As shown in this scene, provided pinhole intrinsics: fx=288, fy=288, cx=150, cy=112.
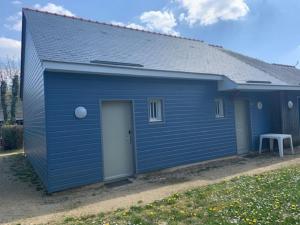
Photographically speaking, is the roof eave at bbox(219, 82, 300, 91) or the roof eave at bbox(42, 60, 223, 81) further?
the roof eave at bbox(219, 82, 300, 91)

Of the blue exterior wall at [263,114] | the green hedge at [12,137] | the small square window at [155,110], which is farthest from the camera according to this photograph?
the green hedge at [12,137]

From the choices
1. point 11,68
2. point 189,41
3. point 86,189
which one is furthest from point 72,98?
point 11,68

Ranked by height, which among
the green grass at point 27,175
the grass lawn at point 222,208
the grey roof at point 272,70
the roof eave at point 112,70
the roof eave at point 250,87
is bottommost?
the green grass at point 27,175

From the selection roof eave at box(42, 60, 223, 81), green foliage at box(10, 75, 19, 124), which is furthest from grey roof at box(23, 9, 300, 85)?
green foliage at box(10, 75, 19, 124)

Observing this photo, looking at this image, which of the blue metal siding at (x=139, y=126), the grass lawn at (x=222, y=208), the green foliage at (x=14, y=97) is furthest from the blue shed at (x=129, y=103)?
the green foliage at (x=14, y=97)

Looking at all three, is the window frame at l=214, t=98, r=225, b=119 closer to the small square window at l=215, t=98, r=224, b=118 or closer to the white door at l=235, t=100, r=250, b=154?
the small square window at l=215, t=98, r=224, b=118

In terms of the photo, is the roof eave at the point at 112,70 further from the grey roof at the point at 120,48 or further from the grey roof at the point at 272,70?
the grey roof at the point at 272,70

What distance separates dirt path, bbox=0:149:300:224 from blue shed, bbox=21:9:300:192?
21.0 inches

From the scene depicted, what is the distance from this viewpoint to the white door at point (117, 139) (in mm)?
8219

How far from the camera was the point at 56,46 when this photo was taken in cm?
798

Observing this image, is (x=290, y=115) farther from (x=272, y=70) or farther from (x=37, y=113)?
(x=37, y=113)

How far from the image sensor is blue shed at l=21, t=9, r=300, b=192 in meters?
7.33

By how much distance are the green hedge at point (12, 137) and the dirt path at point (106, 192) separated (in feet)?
35.5

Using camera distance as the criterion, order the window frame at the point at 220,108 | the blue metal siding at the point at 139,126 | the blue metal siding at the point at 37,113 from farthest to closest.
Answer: the window frame at the point at 220,108, the blue metal siding at the point at 37,113, the blue metal siding at the point at 139,126
